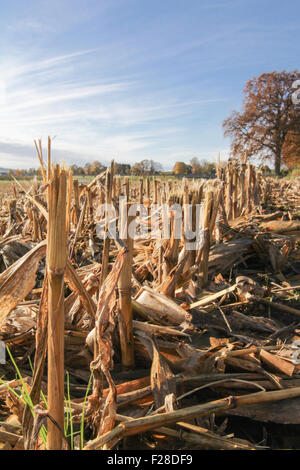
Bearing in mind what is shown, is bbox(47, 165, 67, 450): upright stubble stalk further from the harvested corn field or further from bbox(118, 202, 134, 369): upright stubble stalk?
bbox(118, 202, 134, 369): upright stubble stalk

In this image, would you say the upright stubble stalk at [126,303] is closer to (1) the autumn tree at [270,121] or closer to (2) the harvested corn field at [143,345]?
(2) the harvested corn field at [143,345]

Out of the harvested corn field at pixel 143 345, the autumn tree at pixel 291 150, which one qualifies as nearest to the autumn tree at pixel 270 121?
the autumn tree at pixel 291 150

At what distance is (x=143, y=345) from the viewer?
5.78ft

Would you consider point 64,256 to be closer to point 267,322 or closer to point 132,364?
point 132,364

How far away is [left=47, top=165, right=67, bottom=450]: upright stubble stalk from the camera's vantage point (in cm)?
86

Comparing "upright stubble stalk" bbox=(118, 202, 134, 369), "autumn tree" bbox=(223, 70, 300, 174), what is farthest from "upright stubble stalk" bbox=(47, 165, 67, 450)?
"autumn tree" bbox=(223, 70, 300, 174)

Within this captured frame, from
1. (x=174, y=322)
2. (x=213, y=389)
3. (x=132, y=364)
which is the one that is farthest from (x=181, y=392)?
(x=174, y=322)

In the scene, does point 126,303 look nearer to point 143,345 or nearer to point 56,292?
point 143,345

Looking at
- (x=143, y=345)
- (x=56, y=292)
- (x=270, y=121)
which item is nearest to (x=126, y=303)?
(x=143, y=345)

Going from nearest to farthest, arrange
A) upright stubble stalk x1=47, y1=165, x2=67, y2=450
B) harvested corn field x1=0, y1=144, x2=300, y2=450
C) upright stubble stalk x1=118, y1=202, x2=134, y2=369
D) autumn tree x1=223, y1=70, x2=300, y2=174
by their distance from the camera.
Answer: upright stubble stalk x1=47, y1=165, x2=67, y2=450 < harvested corn field x1=0, y1=144, x2=300, y2=450 < upright stubble stalk x1=118, y1=202, x2=134, y2=369 < autumn tree x1=223, y1=70, x2=300, y2=174

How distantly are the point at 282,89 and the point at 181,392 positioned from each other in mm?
42791

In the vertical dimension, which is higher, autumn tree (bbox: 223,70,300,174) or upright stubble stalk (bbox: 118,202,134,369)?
autumn tree (bbox: 223,70,300,174)

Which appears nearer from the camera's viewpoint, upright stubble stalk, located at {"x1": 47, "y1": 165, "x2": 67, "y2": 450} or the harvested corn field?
upright stubble stalk, located at {"x1": 47, "y1": 165, "x2": 67, "y2": 450}

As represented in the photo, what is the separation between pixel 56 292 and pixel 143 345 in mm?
968
